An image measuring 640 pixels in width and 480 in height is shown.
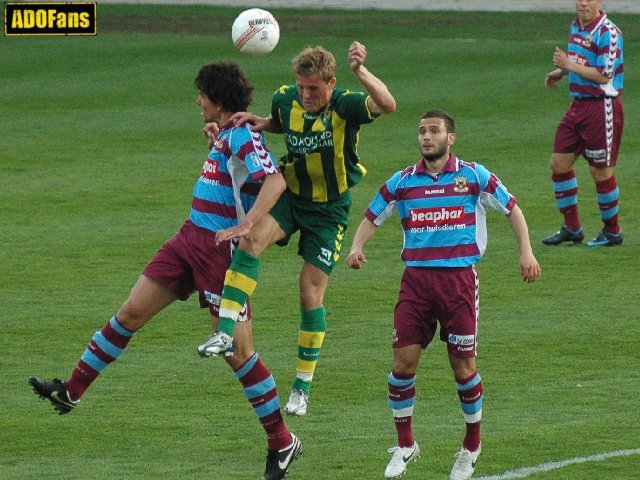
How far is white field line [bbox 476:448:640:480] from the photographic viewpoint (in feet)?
24.8

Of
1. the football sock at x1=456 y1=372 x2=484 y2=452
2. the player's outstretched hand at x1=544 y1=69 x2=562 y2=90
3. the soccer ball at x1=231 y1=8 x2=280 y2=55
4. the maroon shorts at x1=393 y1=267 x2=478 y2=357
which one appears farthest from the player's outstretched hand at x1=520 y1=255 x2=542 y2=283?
the player's outstretched hand at x1=544 y1=69 x2=562 y2=90

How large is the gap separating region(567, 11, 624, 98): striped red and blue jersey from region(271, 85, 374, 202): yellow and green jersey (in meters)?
4.89

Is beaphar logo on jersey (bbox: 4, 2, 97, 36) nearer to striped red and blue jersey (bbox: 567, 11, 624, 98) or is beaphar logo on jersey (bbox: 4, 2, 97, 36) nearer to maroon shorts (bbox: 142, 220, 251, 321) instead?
striped red and blue jersey (bbox: 567, 11, 624, 98)

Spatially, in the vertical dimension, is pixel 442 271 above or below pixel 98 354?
above

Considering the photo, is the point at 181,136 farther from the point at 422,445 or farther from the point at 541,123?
the point at 422,445

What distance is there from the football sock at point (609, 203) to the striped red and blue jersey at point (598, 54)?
0.79 meters

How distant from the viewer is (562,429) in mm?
8344

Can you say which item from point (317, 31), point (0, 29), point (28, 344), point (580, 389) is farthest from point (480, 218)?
point (0, 29)

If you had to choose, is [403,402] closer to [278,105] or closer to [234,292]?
[234,292]

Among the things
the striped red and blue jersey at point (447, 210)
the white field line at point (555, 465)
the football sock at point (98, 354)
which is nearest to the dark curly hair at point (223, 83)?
the striped red and blue jersey at point (447, 210)

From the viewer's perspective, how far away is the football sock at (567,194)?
1338 cm

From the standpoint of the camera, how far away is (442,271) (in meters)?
7.68

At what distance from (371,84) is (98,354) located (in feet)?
6.70

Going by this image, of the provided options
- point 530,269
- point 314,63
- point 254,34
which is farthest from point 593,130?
point 530,269
